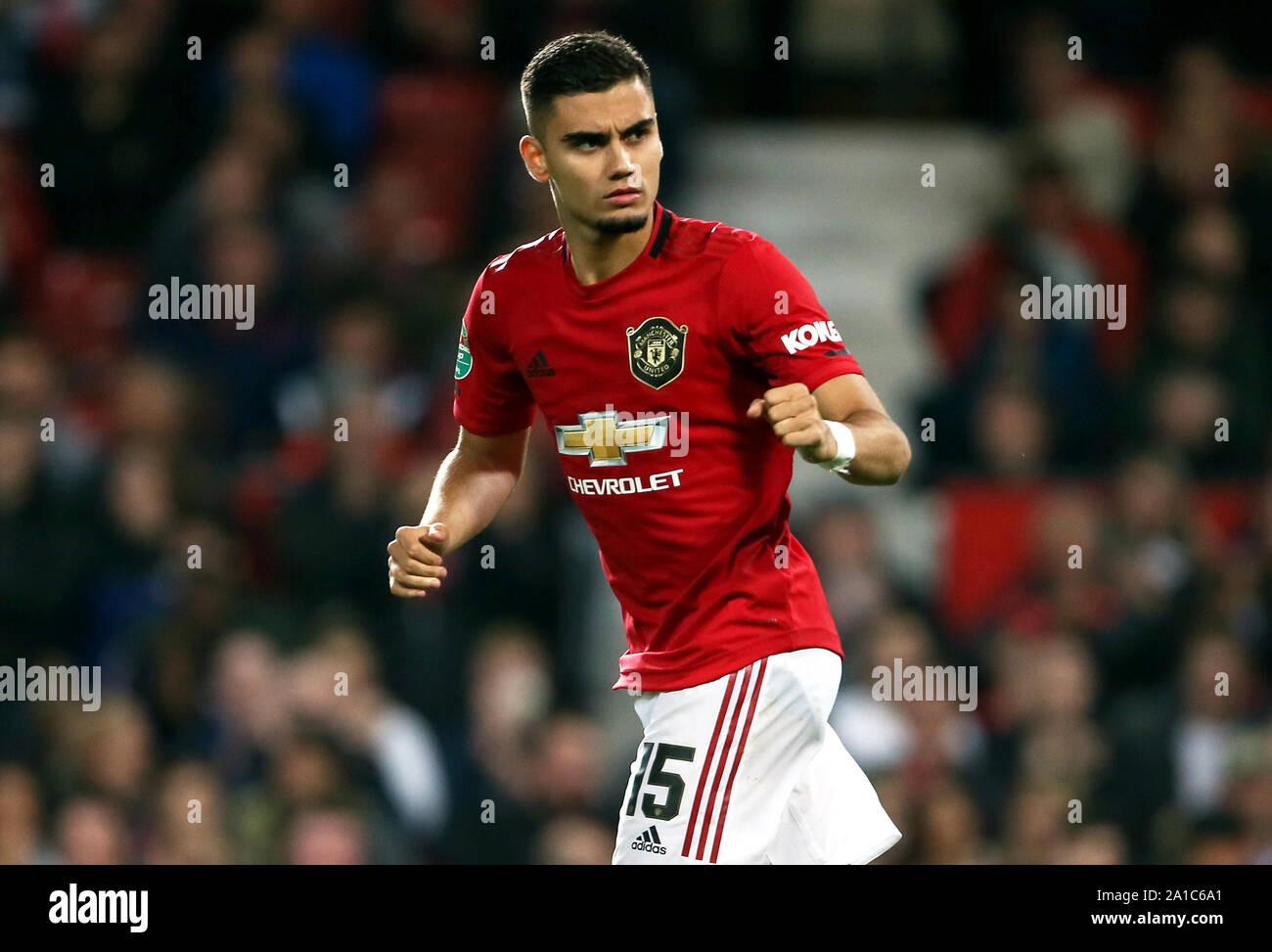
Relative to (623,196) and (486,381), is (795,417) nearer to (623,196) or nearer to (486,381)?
(623,196)

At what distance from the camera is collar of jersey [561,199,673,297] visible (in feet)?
13.3

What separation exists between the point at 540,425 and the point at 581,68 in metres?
4.07

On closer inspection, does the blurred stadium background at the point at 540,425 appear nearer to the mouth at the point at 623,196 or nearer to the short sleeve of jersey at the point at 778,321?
the short sleeve of jersey at the point at 778,321

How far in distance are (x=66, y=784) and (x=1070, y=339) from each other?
455 cm

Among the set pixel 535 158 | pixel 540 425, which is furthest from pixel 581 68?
pixel 540 425

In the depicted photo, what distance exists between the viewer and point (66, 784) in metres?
6.94

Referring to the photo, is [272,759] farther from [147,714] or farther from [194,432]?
[194,432]

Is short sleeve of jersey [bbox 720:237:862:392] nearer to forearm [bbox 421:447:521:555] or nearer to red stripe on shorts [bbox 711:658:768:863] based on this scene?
red stripe on shorts [bbox 711:658:768:863]

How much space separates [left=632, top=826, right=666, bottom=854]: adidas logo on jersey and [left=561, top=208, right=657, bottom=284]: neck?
1.15 metres

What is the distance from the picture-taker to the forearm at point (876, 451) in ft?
12.2

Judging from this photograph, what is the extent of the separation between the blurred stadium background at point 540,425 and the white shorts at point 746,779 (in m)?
2.44
